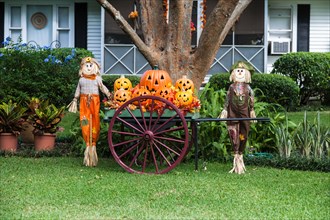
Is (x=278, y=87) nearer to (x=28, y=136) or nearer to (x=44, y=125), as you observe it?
(x=28, y=136)

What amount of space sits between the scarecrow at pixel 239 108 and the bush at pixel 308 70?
9.55 metres

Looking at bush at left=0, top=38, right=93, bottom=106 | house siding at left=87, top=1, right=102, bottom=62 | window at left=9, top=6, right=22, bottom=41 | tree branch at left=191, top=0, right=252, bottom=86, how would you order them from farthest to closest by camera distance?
window at left=9, top=6, right=22, bottom=41 < house siding at left=87, top=1, right=102, bottom=62 < bush at left=0, top=38, right=93, bottom=106 < tree branch at left=191, top=0, right=252, bottom=86

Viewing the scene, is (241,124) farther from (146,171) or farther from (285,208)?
(285,208)

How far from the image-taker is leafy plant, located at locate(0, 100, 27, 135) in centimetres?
1043

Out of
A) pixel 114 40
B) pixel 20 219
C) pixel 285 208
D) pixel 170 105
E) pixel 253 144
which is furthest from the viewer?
pixel 114 40

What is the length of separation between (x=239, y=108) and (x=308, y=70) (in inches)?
385

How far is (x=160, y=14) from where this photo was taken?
427 inches

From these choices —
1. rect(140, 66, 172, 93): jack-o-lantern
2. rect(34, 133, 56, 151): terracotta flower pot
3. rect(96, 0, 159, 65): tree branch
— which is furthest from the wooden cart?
rect(34, 133, 56, 151): terracotta flower pot

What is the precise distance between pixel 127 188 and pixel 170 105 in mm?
1365

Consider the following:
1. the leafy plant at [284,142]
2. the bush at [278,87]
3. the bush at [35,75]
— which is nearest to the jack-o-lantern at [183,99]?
the leafy plant at [284,142]

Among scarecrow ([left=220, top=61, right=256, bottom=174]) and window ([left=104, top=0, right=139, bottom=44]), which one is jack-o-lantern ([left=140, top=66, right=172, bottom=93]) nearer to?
scarecrow ([left=220, top=61, right=256, bottom=174])

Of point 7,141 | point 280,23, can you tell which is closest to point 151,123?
point 7,141

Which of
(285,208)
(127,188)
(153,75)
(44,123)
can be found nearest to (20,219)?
(127,188)

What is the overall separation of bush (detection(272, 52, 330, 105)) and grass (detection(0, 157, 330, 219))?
9272 mm
